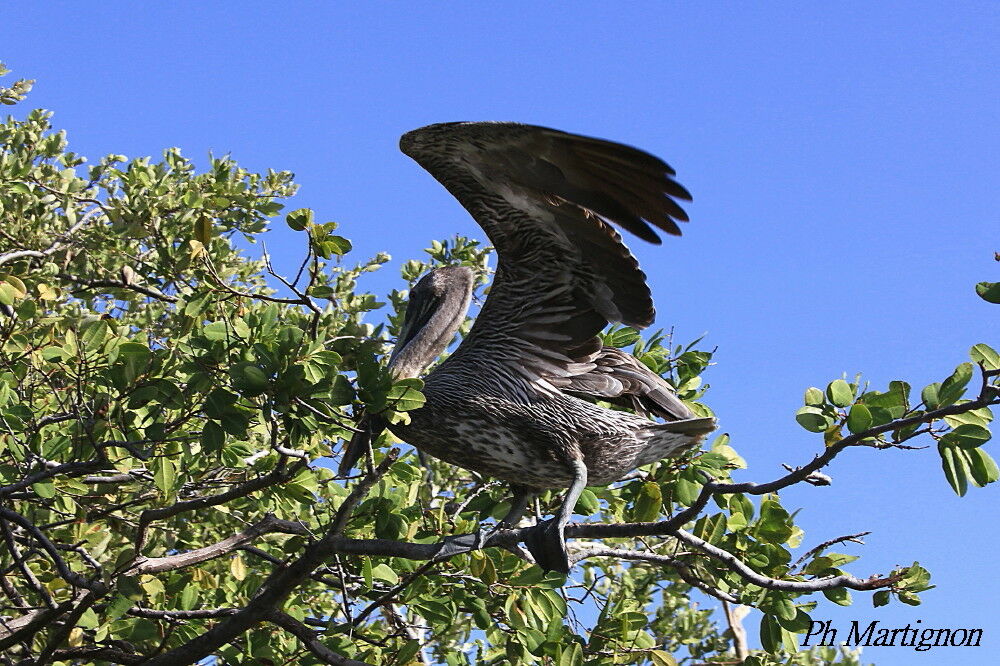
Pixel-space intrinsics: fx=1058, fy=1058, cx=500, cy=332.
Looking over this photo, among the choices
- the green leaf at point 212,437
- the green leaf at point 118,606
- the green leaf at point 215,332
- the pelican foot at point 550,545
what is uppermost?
the green leaf at point 215,332

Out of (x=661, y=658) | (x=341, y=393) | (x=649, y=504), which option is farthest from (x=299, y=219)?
(x=661, y=658)

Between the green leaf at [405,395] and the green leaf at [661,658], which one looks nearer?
the green leaf at [405,395]

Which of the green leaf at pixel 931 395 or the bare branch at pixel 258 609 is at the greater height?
the green leaf at pixel 931 395

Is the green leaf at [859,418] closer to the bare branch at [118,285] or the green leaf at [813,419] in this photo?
the green leaf at [813,419]

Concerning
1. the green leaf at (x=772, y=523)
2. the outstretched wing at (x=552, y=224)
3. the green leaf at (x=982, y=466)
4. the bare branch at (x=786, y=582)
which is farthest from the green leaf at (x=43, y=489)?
the green leaf at (x=982, y=466)

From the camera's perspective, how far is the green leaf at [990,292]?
135 inches

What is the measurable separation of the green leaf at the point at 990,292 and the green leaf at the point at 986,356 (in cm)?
21

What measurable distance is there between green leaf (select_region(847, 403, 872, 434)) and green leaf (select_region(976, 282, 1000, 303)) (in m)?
0.55

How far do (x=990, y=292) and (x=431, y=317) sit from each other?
263 centimetres

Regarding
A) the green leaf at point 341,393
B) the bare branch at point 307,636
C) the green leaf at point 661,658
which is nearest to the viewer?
the green leaf at point 341,393

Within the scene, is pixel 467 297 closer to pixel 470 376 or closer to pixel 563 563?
pixel 470 376

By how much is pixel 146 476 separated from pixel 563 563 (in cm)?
184

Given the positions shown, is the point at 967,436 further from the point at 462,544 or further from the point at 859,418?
the point at 462,544

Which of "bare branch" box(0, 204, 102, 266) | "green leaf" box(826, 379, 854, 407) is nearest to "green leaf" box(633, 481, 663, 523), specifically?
"green leaf" box(826, 379, 854, 407)
